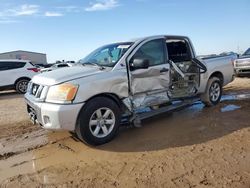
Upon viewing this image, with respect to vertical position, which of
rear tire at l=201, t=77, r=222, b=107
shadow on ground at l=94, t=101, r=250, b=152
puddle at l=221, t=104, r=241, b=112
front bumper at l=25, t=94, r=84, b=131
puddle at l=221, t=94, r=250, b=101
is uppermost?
front bumper at l=25, t=94, r=84, b=131

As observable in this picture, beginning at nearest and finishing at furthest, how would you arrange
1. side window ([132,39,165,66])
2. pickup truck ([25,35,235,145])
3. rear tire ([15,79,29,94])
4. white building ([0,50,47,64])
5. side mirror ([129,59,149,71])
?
1. pickup truck ([25,35,235,145])
2. side mirror ([129,59,149,71])
3. side window ([132,39,165,66])
4. rear tire ([15,79,29,94])
5. white building ([0,50,47,64])

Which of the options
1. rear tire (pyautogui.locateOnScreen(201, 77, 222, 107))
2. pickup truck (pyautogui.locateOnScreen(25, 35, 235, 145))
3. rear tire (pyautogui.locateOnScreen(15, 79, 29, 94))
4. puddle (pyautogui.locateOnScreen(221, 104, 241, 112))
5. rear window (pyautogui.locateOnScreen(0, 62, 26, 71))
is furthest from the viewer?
rear tire (pyautogui.locateOnScreen(15, 79, 29, 94))

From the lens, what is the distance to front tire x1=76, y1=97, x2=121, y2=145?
205 inches

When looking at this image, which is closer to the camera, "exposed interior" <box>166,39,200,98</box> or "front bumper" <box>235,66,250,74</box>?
"exposed interior" <box>166,39,200,98</box>

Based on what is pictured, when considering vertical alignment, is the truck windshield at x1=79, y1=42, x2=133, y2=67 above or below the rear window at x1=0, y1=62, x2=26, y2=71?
above

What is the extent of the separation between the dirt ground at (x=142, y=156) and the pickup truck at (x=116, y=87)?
395 mm

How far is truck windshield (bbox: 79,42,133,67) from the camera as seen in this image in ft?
19.9

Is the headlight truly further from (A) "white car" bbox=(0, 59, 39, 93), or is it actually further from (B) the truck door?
(A) "white car" bbox=(0, 59, 39, 93)

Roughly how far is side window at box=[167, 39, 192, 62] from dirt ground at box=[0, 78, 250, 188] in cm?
140

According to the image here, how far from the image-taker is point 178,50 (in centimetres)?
742

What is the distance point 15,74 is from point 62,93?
10.8 meters

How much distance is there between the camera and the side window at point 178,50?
7.10 meters

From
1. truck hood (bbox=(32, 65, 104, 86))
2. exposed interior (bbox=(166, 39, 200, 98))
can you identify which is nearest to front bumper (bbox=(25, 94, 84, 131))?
truck hood (bbox=(32, 65, 104, 86))

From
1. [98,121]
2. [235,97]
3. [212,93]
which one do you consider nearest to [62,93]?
[98,121]
